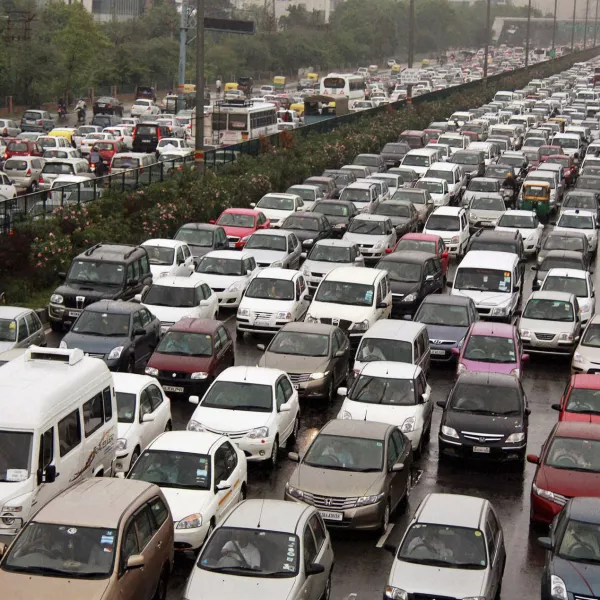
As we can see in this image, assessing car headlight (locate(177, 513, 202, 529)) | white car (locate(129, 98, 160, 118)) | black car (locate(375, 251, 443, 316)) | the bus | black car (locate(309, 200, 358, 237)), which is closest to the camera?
car headlight (locate(177, 513, 202, 529))

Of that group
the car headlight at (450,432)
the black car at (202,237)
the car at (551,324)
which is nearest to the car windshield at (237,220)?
the black car at (202,237)

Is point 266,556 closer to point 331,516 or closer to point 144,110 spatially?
point 331,516

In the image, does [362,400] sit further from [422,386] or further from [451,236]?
[451,236]

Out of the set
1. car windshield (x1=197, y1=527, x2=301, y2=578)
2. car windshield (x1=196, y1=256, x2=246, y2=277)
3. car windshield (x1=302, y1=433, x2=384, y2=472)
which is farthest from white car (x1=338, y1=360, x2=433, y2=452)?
car windshield (x1=196, y1=256, x2=246, y2=277)

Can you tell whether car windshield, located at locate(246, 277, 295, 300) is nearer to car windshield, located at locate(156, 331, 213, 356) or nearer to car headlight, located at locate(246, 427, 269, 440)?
car windshield, located at locate(156, 331, 213, 356)

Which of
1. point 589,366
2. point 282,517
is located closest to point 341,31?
point 589,366

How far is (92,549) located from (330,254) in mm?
20789

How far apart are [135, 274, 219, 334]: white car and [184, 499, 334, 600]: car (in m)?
13.0

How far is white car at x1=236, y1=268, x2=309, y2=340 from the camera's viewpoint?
93.8 feet

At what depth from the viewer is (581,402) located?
21609 mm

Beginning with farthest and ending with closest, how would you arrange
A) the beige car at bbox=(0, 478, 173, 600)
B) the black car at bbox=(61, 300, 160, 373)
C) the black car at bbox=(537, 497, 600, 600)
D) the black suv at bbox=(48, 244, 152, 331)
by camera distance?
1. the black suv at bbox=(48, 244, 152, 331)
2. the black car at bbox=(61, 300, 160, 373)
3. the black car at bbox=(537, 497, 600, 600)
4. the beige car at bbox=(0, 478, 173, 600)

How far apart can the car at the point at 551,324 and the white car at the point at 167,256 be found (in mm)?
8522

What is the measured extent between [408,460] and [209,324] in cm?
692

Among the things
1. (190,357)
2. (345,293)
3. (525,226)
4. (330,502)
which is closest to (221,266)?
(345,293)
